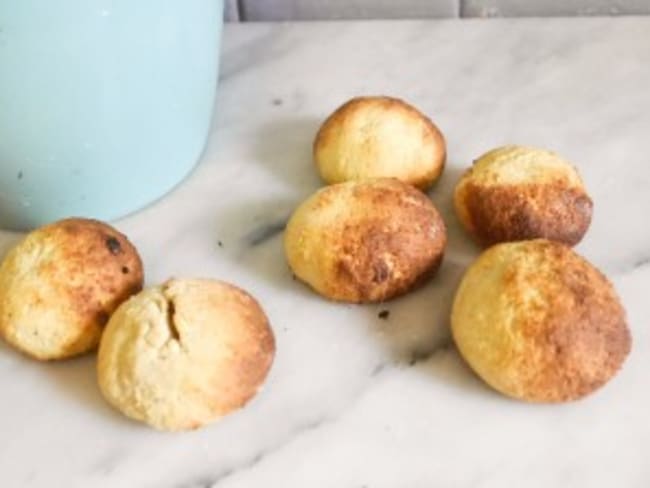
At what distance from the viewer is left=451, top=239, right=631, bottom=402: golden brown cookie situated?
0.46m

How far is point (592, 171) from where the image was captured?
0.60 metres

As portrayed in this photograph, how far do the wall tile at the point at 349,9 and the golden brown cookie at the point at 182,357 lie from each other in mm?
322

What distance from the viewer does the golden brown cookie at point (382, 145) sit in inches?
22.4

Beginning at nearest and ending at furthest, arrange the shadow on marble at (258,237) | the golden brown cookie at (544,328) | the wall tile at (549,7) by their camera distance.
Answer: the golden brown cookie at (544,328) → the shadow on marble at (258,237) → the wall tile at (549,7)

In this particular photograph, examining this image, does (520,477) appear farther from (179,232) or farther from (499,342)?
A: (179,232)

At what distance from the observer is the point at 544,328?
461 millimetres

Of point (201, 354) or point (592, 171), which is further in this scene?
point (592, 171)

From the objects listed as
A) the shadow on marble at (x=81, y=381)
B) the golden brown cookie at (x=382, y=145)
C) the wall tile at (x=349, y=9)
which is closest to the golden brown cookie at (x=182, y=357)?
the shadow on marble at (x=81, y=381)

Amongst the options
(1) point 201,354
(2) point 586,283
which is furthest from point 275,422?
(2) point 586,283

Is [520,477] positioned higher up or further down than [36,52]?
further down

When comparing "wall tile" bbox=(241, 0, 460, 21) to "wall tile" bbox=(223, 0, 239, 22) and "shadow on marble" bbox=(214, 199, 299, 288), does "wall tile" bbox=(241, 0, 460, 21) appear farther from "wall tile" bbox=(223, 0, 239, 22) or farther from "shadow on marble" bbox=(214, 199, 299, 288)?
"shadow on marble" bbox=(214, 199, 299, 288)

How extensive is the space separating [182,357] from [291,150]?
0.21 m

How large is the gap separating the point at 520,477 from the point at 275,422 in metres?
0.11

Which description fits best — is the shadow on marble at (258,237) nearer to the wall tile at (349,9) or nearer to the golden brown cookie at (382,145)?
the golden brown cookie at (382,145)
